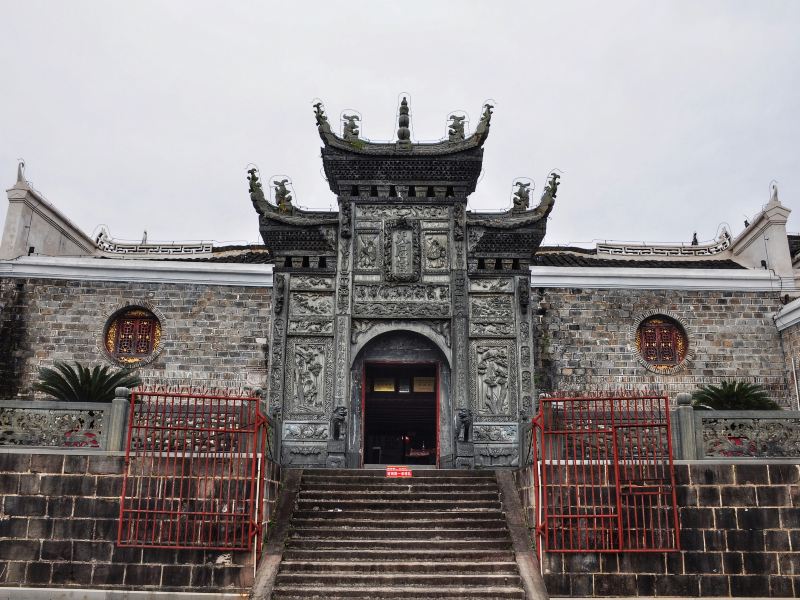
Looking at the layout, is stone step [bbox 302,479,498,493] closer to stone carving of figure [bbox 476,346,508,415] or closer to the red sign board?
the red sign board

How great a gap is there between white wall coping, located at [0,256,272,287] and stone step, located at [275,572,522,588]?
29.8 feet

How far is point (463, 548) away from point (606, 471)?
2.23m

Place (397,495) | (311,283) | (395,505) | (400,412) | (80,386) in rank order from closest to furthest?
1. (395,505)
2. (397,495)
3. (80,386)
4. (311,283)
5. (400,412)

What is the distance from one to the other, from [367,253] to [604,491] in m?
6.95

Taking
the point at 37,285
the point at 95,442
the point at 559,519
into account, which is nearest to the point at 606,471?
the point at 559,519

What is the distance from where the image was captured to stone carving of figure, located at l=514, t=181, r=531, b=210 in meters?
15.9

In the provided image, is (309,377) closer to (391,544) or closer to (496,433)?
(496,433)

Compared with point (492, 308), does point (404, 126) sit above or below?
above

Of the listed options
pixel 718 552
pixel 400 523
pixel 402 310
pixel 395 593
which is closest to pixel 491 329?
pixel 402 310

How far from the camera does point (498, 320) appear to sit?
15.1 metres

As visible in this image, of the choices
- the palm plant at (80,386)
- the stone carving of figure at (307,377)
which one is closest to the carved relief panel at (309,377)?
the stone carving of figure at (307,377)

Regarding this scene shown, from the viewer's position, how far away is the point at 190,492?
10484 millimetres

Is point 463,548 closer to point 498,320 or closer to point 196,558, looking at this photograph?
point 196,558

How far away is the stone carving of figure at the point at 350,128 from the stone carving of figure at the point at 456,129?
193cm
